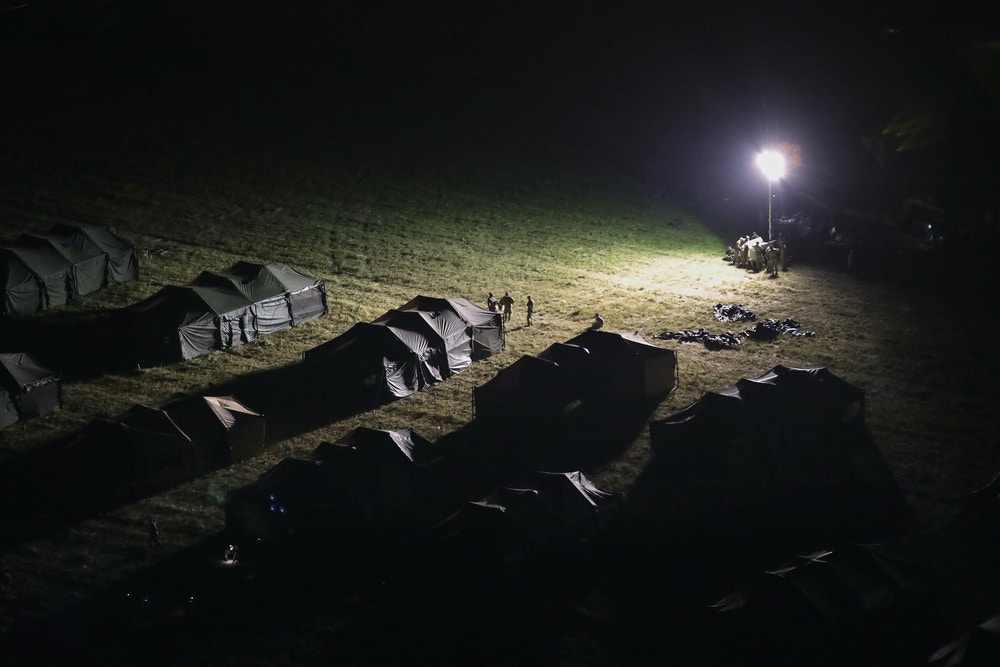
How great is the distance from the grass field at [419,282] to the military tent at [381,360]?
899 mm

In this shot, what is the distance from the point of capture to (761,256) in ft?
178

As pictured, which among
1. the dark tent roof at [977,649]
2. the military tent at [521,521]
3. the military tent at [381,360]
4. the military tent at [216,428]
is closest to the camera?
the dark tent roof at [977,649]

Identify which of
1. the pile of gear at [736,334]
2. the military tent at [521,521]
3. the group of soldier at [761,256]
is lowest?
the military tent at [521,521]

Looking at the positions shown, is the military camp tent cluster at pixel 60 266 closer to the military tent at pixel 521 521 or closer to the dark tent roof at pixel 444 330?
the dark tent roof at pixel 444 330

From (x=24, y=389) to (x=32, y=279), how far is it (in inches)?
454

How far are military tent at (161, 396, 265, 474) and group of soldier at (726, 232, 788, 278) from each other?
30.9 m

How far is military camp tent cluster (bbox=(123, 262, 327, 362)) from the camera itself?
A: 40.9 m

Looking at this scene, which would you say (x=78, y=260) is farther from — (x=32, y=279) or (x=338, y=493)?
(x=338, y=493)

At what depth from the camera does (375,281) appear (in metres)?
52.3

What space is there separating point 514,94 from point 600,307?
4069 cm

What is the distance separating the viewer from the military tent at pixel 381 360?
123 feet

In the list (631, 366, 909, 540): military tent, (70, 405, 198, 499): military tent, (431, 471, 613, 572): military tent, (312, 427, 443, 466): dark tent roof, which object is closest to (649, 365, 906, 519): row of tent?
(631, 366, 909, 540): military tent

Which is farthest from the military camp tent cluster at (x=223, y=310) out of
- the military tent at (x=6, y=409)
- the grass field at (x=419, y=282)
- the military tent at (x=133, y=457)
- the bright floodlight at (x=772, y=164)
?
the bright floodlight at (x=772, y=164)

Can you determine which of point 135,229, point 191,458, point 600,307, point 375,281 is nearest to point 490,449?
point 191,458
